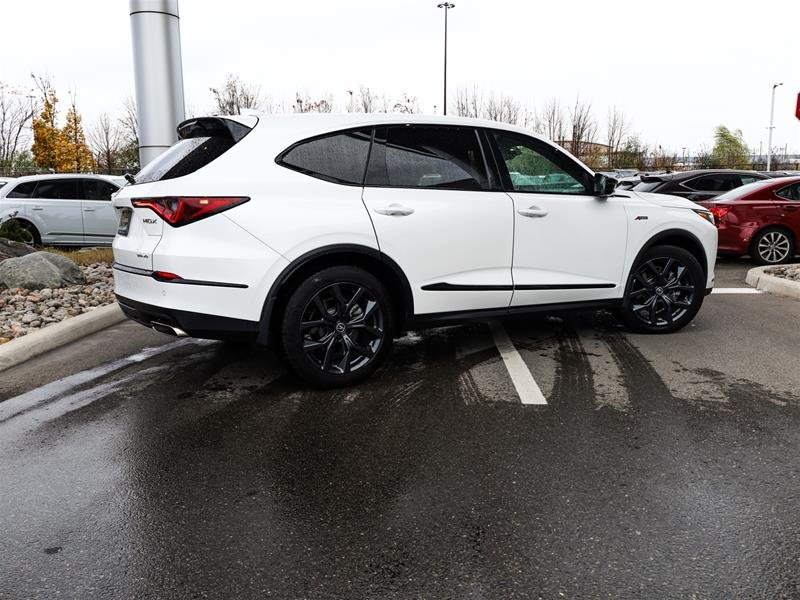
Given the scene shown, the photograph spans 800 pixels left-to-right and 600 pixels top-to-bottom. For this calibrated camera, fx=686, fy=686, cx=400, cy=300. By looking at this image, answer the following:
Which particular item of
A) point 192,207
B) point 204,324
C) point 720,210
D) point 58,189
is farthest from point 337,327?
point 58,189

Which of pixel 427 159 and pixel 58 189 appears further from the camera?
pixel 58 189

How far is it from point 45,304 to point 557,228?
5296 mm

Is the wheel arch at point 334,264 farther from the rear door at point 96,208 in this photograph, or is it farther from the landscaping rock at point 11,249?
the rear door at point 96,208

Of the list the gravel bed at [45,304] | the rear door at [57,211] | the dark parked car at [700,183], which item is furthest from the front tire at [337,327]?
the rear door at [57,211]

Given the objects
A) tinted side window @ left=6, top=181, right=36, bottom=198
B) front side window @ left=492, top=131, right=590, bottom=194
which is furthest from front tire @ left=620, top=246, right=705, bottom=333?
tinted side window @ left=6, top=181, right=36, bottom=198

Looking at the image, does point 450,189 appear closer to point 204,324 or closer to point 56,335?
point 204,324

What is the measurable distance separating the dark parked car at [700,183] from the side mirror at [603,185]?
8.27m

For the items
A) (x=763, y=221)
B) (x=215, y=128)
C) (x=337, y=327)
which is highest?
(x=215, y=128)

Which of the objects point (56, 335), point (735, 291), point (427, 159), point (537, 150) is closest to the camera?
point (427, 159)

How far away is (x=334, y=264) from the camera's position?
14.6 feet

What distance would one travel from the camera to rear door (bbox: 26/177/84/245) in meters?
12.7

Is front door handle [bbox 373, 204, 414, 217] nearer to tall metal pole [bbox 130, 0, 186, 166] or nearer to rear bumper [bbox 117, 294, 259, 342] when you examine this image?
rear bumper [bbox 117, 294, 259, 342]

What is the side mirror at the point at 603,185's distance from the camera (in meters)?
5.38

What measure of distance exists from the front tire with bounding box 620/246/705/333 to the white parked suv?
1.62 ft
